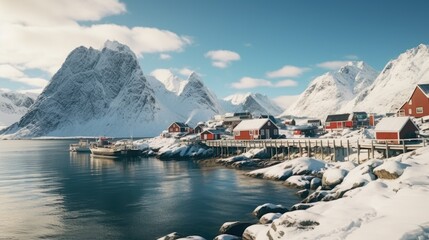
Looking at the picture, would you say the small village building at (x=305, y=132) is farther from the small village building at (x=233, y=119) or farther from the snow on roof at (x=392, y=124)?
the snow on roof at (x=392, y=124)

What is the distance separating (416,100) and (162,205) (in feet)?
199

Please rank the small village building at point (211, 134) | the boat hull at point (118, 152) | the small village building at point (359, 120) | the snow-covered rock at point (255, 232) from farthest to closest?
the small village building at point (359, 120) < the small village building at point (211, 134) < the boat hull at point (118, 152) < the snow-covered rock at point (255, 232)

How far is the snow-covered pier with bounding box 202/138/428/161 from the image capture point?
4697 cm

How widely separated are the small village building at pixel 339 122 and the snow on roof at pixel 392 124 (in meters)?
53.5

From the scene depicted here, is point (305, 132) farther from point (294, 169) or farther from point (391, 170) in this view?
point (391, 170)

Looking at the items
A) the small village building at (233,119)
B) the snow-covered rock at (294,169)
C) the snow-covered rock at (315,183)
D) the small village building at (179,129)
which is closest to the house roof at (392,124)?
the snow-covered rock at (294,169)

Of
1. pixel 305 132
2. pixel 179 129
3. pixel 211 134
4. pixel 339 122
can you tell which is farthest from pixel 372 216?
pixel 179 129

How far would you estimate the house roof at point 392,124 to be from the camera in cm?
4991

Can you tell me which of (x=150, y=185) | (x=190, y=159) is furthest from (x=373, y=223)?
(x=190, y=159)

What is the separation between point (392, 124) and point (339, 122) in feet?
188

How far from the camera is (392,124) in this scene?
51.2 meters

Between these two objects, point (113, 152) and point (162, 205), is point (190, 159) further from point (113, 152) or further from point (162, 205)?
point (162, 205)

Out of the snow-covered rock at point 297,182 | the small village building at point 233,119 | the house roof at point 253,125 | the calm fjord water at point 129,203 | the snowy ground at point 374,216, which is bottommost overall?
the calm fjord water at point 129,203

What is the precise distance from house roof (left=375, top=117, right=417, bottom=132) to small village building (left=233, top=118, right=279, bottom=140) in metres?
31.6
